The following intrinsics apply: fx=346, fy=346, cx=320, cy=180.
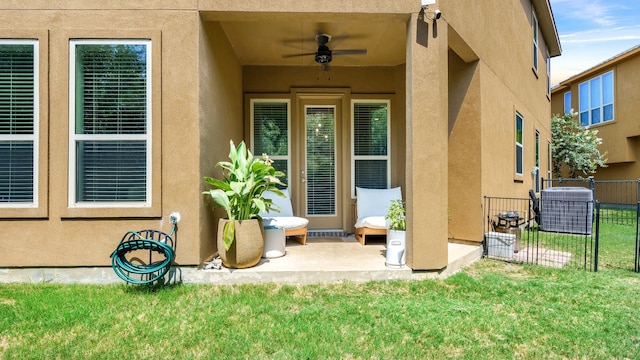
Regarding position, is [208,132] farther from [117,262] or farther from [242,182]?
[117,262]

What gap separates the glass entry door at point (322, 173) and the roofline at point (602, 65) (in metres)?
14.4

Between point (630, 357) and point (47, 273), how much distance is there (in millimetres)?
5191

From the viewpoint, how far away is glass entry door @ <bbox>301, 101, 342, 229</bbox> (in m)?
6.40

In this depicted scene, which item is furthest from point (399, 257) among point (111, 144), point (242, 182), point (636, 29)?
point (636, 29)

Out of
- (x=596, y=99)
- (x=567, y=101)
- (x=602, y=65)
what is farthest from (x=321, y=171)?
(x=567, y=101)

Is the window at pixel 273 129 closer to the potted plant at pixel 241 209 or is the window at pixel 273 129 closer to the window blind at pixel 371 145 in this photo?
the window blind at pixel 371 145

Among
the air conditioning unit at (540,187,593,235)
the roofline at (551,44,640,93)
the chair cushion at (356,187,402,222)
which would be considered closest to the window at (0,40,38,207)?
the chair cushion at (356,187,402,222)

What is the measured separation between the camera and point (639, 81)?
541 inches

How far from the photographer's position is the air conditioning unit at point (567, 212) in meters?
6.79

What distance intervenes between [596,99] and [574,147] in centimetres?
399

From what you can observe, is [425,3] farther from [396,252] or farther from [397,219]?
[396,252]

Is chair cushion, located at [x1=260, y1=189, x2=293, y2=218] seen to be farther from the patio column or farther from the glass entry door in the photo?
the patio column

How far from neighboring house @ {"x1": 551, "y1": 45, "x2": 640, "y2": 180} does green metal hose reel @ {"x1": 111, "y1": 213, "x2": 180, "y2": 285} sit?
1782cm

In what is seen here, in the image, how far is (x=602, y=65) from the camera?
1498 cm
